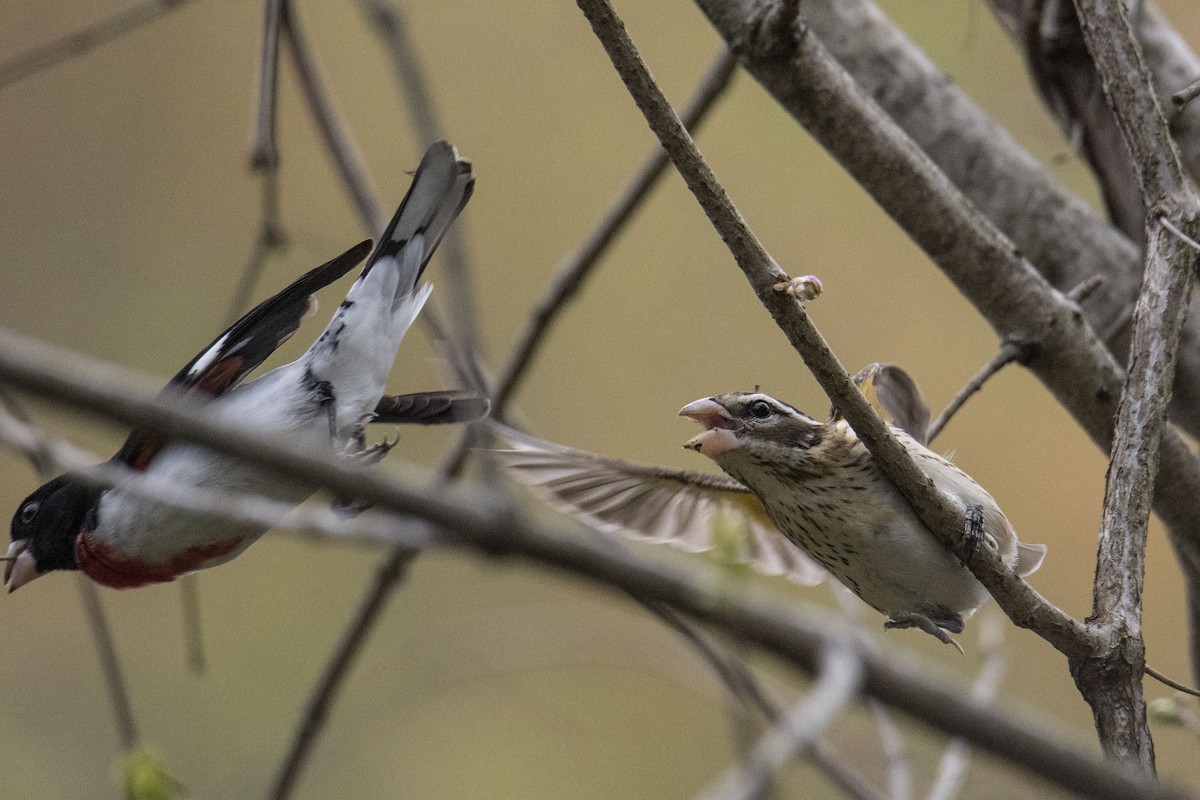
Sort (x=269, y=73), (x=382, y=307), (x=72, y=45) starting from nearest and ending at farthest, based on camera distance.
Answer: (x=269, y=73), (x=382, y=307), (x=72, y=45)

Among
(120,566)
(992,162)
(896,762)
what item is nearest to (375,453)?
(120,566)

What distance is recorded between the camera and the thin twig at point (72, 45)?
7.12 feet

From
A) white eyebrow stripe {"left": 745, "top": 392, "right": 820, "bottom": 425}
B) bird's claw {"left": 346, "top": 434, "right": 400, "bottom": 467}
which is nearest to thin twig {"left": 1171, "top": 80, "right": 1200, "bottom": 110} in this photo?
white eyebrow stripe {"left": 745, "top": 392, "right": 820, "bottom": 425}

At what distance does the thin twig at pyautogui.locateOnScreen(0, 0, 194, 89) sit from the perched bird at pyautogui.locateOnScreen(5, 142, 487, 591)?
0.70 meters

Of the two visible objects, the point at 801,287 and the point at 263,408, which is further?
the point at 263,408

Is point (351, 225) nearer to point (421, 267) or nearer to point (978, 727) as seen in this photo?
point (421, 267)

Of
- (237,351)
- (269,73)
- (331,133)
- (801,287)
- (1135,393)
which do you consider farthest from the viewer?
(331,133)

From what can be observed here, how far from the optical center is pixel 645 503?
2.68 metres

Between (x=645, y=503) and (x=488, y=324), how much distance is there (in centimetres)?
211

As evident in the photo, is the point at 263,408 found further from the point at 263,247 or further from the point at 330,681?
the point at 330,681

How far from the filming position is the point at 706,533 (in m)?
2.59

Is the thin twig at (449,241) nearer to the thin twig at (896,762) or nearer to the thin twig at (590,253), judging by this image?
the thin twig at (590,253)

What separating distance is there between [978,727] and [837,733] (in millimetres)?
3481

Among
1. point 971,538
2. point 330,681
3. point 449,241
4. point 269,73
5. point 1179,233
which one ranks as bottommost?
point 330,681
